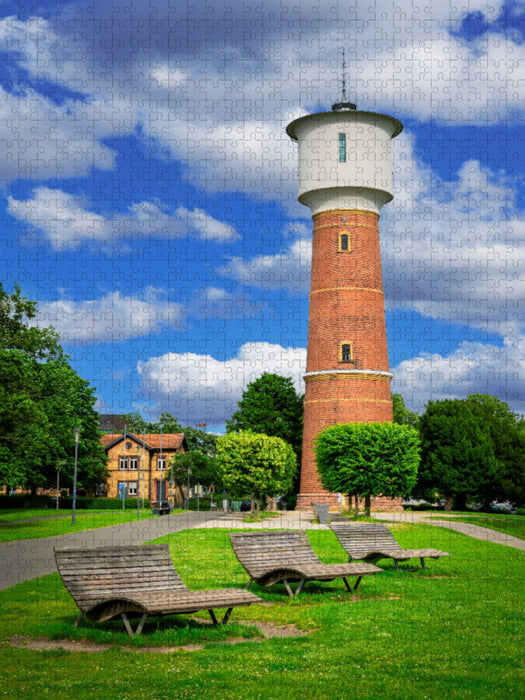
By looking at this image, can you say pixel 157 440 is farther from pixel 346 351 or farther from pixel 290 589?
pixel 290 589

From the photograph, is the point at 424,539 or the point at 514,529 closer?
the point at 424,539

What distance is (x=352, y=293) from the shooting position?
48438 millimetres

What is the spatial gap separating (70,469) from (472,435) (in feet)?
105

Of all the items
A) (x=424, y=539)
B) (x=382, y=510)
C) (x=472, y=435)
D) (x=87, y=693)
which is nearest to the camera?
(x=87, y=693)

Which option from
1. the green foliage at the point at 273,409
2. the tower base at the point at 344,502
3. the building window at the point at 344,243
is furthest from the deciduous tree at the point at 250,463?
the green foliage at the point at 273,409

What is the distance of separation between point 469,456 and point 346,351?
18.8 m

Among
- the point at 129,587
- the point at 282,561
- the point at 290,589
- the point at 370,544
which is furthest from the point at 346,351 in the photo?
the point at 129,587

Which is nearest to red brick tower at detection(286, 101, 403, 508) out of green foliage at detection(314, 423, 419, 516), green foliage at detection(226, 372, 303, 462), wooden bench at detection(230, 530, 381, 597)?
green foliage at detection(314, 423, 419, 516)

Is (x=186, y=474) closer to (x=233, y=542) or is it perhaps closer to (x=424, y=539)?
(x=424, y=539)

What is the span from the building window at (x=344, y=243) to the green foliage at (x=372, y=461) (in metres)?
13.4

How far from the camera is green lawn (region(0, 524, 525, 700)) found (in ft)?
24.6

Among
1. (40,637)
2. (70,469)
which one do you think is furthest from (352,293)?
(40,637)

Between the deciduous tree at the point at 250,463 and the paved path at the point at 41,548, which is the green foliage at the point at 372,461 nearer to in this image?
the deciduous tree at the point at 250,463

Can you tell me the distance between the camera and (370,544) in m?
16.0
